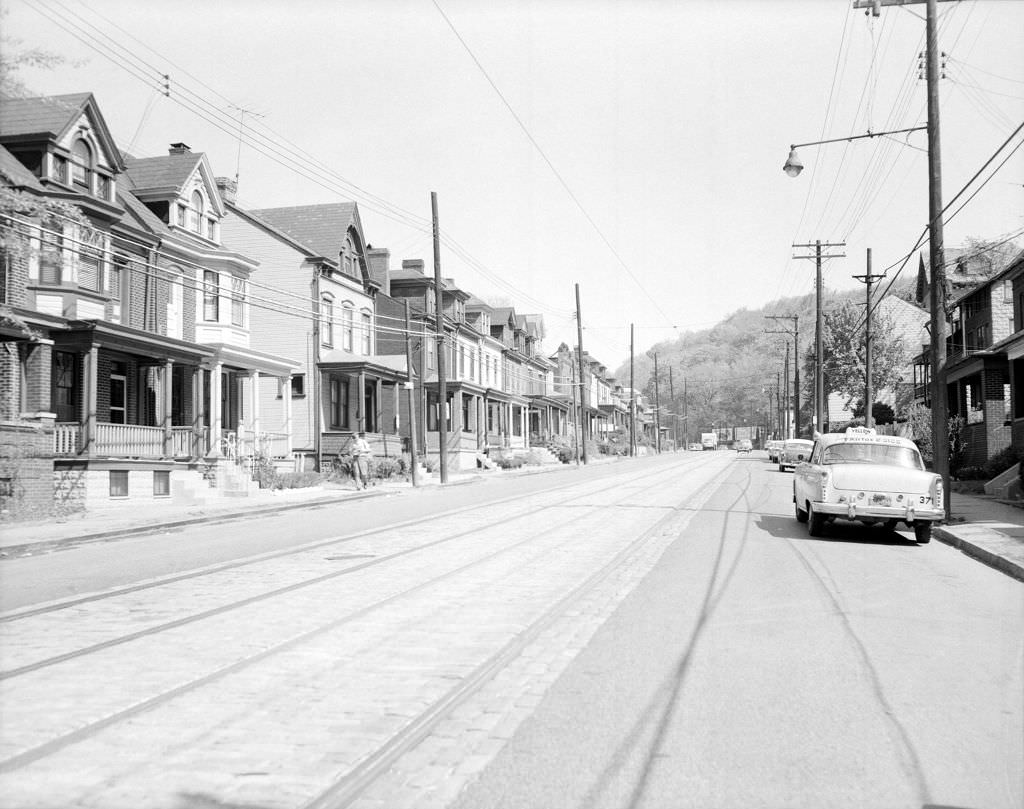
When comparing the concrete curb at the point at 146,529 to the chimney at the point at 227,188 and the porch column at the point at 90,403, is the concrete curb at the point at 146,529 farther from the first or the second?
the chimney at the point at 227,188

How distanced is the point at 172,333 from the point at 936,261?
867 inches

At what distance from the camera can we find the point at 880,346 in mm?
65438

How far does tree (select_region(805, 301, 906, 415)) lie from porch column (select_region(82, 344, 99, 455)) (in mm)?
52500

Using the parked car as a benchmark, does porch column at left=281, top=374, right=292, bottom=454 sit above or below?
above

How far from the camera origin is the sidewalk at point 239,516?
13.6 m

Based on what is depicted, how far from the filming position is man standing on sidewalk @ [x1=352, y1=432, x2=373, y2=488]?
3016cm

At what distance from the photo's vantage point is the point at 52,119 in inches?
977

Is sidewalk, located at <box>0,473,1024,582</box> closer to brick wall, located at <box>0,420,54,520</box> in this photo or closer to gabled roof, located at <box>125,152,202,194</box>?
brick wall, located at <box>0,420,54,520</box>

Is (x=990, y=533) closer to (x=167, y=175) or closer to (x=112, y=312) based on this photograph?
(x=112, y=312)

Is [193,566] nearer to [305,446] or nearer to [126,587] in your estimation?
[126,587]

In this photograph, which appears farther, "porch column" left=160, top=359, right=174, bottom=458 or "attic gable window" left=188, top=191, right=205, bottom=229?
"attic gable window" left=188, top=191, right=205, bottom=229

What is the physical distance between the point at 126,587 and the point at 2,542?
242 inches

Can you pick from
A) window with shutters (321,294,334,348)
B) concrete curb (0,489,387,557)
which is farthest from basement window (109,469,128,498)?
window with shutters (321,294,334,348)

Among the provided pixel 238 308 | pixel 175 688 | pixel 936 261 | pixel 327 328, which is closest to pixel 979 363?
pixel 936 261
